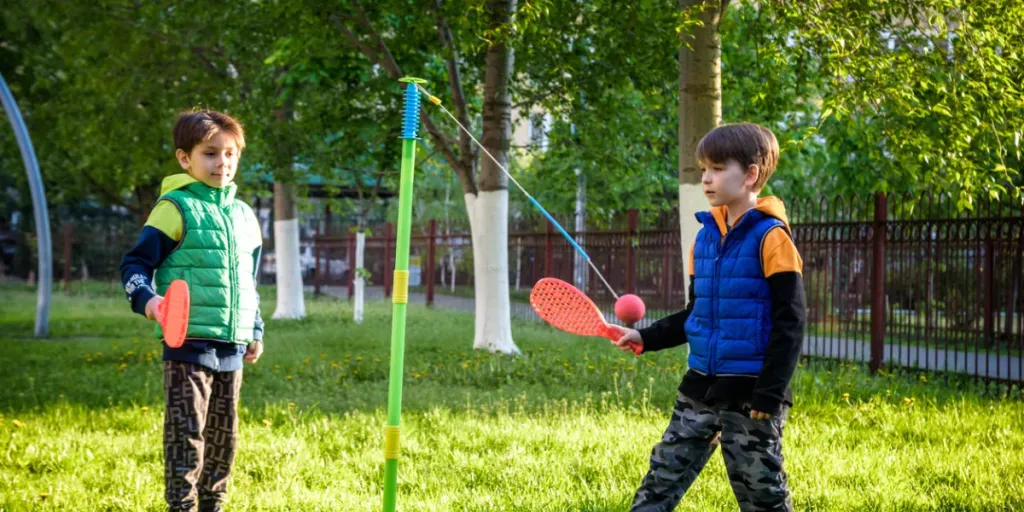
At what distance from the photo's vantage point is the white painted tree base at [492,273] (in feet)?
38.2

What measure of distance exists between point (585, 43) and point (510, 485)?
827 cm

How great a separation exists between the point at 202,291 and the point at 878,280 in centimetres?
794

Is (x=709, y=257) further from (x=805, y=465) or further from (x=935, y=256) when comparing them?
(x=935, y=256)

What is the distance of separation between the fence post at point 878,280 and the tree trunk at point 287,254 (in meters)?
11.1

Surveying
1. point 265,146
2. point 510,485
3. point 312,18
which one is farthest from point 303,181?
point 510,485

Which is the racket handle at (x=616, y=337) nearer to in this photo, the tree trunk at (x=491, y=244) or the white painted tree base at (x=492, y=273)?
the tree trunk at (x=491, y=244)

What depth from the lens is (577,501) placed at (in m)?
4.37

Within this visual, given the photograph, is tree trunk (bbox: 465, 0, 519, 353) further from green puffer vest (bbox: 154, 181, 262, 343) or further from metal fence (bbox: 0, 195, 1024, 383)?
green puffer vest (bbox: 154, 181, 262, 343)

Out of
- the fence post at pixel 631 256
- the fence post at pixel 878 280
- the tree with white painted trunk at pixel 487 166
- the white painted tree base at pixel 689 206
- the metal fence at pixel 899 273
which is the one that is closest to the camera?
the white painted tree base at pixel 689 206

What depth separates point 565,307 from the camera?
11.9 ft

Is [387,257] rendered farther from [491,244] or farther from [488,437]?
[488,437]

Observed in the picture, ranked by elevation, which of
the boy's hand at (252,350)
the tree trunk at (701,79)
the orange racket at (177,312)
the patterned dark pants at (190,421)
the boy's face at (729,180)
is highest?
the tree trunk at (701,79)

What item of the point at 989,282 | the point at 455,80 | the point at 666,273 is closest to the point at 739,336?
the point at 989,282

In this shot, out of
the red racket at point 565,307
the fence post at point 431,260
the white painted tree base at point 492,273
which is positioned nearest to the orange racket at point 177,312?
the red racket at point 565,307
